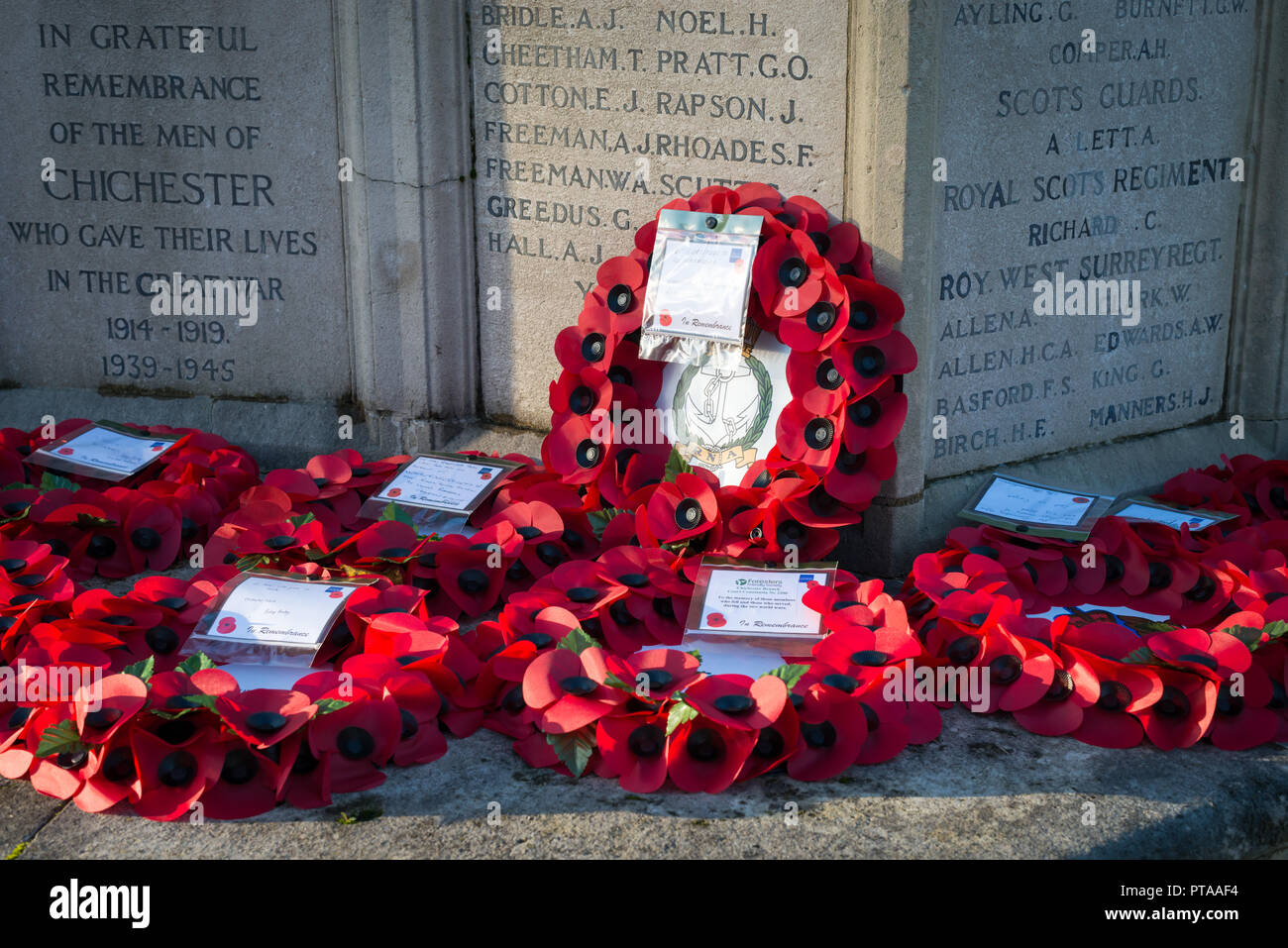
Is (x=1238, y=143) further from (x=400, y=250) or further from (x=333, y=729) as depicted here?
(x=333, y=729)

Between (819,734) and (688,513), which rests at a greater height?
(688,513)

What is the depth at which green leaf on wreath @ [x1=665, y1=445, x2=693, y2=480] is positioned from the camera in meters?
3.82

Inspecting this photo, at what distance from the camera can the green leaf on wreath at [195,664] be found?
2.96 meters

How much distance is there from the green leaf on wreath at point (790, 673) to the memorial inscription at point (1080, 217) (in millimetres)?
1191

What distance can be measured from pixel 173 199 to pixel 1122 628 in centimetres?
327

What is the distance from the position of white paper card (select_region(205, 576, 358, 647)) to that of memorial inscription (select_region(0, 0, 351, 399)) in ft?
4.58

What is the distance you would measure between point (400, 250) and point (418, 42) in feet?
2.04

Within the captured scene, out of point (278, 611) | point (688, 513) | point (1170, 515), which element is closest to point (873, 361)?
point (688, 513)

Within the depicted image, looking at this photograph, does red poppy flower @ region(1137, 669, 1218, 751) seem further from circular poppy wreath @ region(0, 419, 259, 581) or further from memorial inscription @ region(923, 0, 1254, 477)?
circular poppy wreath @ region(0, 419, 259, 581)

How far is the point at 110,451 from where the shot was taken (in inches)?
174

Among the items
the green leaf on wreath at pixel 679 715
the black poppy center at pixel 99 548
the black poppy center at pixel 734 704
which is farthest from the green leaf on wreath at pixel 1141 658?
the black poppy center at pixel 99 548

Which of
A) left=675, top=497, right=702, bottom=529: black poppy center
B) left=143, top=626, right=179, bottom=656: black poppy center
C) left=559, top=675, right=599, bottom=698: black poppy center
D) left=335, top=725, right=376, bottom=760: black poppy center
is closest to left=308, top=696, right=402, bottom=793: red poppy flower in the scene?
left=335, top=725, right=376, bottom=760: black poppy center

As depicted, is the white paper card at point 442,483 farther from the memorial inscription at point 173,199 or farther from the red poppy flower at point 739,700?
the red poppy flower at point 739,700

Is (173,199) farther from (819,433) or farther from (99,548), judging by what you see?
(819,433)
